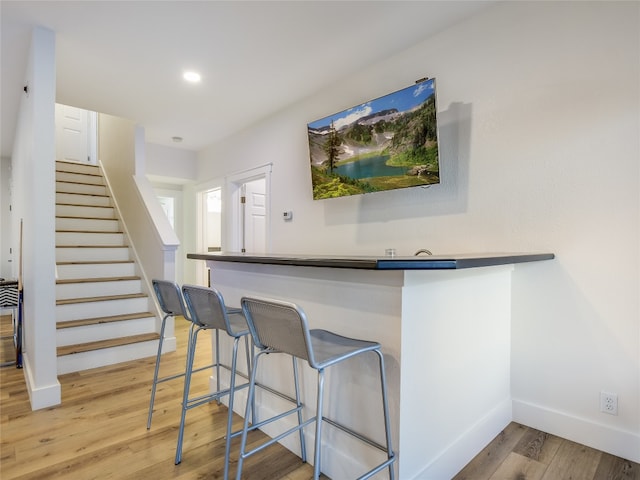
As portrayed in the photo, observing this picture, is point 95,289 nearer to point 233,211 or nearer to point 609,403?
point 233,211

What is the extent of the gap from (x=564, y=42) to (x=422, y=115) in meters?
0.84

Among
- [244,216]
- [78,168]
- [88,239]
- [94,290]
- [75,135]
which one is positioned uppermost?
[75,135]

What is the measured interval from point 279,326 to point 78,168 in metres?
5.88

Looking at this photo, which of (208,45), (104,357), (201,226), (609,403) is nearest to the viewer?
(609,403)

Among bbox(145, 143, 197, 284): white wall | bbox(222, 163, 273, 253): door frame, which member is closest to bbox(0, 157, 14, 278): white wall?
bbox(145, 143, 197, 284): white wall

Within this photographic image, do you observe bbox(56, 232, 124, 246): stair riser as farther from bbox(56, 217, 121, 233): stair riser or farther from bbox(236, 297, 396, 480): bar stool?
bbox(236, 297, 396, 480): bar stool

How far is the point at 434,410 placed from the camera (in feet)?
5.03

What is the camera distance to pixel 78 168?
18.4 feet

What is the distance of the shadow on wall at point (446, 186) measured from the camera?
238 centimetres

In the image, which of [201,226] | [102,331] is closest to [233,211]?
[201,226]

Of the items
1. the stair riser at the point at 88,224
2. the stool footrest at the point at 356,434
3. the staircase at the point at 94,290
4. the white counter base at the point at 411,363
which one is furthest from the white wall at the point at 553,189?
the stair riser at the point at 88,224

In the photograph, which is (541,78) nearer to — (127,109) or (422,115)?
(422,115)

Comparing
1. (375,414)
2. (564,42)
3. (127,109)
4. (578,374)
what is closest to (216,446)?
(375,414)

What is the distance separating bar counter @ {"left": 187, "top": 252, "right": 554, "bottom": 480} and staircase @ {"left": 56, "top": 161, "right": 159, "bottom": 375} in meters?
1.99
